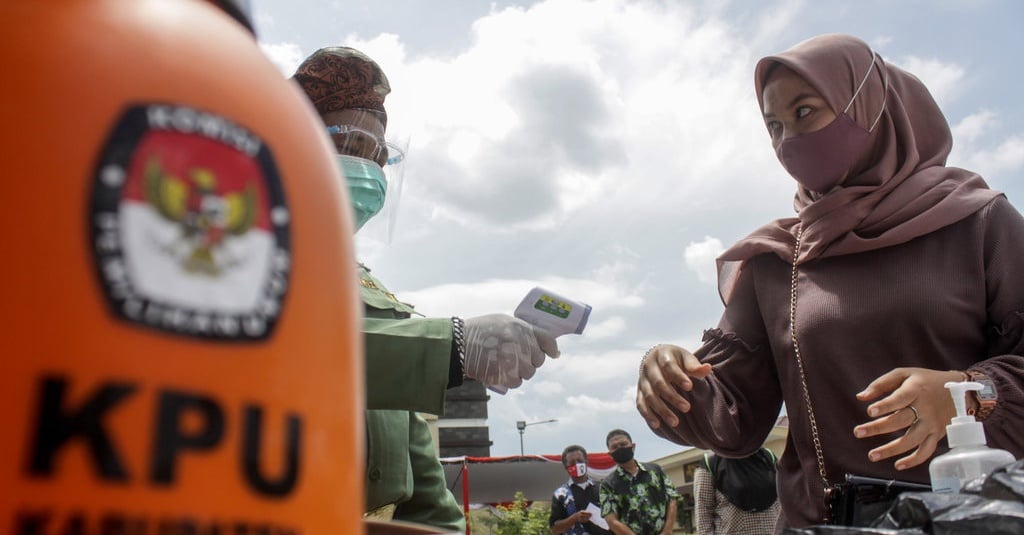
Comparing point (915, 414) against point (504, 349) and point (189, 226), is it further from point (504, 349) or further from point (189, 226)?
point (189, 226)

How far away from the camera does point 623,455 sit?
603 centimetres

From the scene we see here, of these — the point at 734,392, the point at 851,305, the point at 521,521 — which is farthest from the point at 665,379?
the point at 521,521

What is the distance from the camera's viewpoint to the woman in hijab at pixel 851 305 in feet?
5.05

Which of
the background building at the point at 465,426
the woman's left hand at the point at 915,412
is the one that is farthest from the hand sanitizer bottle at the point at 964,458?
the background building at the point at 465,426

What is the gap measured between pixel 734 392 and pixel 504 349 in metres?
0.60

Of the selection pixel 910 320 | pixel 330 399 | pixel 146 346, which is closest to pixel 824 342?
pixel 910 320

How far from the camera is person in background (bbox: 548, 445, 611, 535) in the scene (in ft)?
21.1

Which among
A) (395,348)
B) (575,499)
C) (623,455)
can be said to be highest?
(395,348)

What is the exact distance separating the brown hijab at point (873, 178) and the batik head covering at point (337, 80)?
119 centimetres

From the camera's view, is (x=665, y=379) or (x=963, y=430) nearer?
(x=963, y=430)

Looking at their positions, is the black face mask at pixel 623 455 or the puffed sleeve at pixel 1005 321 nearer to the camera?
the puffed sleeve at pixel 1005 321

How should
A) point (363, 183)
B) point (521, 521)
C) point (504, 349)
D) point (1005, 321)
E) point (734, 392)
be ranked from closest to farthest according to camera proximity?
point (1005, 321) < point (504, 349) < point (734, 392) < point (363, 183) < point (521, 521)

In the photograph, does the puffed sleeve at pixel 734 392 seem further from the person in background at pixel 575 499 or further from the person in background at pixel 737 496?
the person in background at pixel 575 499

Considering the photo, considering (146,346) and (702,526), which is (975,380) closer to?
(146,346)
